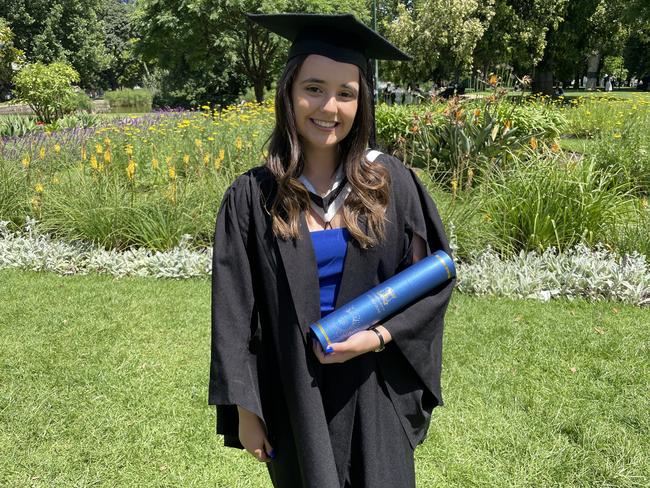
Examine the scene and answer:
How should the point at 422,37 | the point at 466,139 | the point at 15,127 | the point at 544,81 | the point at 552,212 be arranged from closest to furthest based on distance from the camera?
the point at 552,212
the point at 466,139
the point at 15,127
the point at 422,37
the point at 544,81

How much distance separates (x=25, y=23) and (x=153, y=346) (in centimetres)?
4013

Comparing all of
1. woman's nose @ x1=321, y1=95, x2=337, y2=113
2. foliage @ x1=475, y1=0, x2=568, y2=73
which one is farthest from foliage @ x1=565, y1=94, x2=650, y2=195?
foliage @ x1=475, y1=0, x2=568, y2=73

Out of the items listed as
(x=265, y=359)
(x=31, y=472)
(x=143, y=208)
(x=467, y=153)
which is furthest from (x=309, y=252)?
(x=467, y=153)

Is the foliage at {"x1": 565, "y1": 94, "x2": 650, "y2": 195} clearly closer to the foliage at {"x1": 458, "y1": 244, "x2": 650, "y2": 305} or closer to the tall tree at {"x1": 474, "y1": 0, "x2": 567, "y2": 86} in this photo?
the foliage at {"x1": 458, "y1": 244, "x2": 650, "y2": 305}

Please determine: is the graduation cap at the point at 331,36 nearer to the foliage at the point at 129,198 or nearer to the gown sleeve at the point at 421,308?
the gown sleeve at the point at 421,308

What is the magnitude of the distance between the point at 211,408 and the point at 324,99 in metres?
2.33

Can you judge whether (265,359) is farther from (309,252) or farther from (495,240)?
(495,240)

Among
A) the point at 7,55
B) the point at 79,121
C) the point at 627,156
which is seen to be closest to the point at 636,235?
the point at 627,156

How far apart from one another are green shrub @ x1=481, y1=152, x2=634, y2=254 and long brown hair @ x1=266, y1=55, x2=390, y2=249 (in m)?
3.89

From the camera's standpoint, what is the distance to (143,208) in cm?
556

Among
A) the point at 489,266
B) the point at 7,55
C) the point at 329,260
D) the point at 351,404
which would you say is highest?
the point at 7,55

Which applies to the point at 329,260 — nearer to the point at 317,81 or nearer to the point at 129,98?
the point at 317,81

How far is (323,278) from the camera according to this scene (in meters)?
1.43

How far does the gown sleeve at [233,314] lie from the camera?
1.39 m
